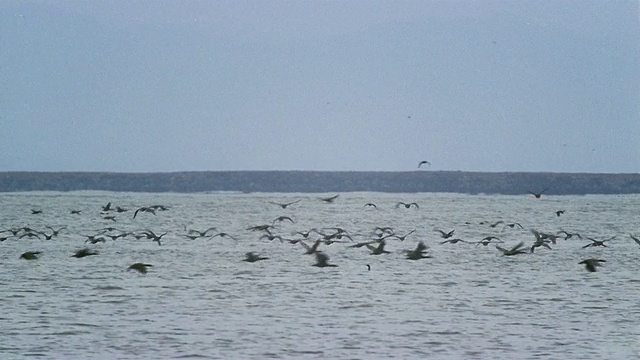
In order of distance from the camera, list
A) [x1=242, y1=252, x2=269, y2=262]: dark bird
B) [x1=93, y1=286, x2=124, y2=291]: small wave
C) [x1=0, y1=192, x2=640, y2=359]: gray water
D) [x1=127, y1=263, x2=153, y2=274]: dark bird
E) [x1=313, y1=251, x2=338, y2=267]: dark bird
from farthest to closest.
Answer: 1. [x1=242, y1=252, x2=269, y2=262]: dark bird
2. [x1=313, y1=251, x2=338, y2=267]: dark bird
3. [x1=127, y1=263, x2=153, y2=274]: dark bird
4. [x1=93, y1=286, x2=124, y2=291]: small wave
5. [x1=0, y1=192, x2=640, y2=359]: gray water

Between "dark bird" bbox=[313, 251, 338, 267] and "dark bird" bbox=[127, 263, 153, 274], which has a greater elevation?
"dark bird" bbox=[313, 251, 338, 267]

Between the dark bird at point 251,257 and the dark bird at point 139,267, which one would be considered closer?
the dark bird at point 139,267

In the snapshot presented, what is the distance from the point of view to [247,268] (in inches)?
1032

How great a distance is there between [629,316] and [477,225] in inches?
1350

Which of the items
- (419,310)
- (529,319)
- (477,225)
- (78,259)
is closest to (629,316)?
(529,319)

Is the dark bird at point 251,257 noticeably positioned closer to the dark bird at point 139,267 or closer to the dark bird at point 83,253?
the dark bird at point 139,267

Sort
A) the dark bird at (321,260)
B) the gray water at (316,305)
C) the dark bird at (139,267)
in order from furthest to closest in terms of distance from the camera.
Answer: the dark bird at (321,260)
the dark bird at (139,267)
the gray water at (316,305)

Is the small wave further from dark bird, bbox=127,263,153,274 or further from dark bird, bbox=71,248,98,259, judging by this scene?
dark bird, bbox=71,248,98,259

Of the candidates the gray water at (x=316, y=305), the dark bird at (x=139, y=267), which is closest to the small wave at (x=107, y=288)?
the gray water at (x=316, y=305)

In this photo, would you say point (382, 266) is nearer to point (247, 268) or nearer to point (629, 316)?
point (247, 268)

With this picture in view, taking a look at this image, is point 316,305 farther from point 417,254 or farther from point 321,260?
point 417,254

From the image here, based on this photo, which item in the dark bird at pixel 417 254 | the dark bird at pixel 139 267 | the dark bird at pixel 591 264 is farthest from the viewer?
the dark bird at pixel 417 254

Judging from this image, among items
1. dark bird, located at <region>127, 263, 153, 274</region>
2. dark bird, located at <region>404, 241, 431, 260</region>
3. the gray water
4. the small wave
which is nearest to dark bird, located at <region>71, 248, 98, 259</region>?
the gray water

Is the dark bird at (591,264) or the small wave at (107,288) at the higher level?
the dark bird at (591,264)
